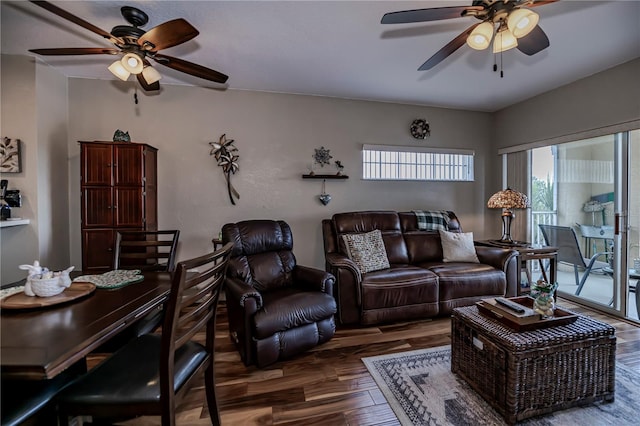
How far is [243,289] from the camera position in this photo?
7.27 ft

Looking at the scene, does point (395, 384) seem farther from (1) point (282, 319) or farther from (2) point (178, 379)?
(2) point (178, 379)

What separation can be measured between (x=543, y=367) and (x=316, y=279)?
5.45 feet

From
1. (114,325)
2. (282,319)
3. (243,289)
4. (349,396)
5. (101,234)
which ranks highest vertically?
(101,234)

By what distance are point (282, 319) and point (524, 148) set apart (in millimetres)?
4117

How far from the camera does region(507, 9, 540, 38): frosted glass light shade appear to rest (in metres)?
1.58

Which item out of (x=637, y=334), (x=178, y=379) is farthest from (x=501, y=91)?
(x=178, y=379)

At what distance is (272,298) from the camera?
7.86 ft

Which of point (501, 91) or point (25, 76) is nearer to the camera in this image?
point (25, 76)

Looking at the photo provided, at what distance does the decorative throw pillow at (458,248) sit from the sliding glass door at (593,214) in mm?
1282

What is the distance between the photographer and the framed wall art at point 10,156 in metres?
2.71

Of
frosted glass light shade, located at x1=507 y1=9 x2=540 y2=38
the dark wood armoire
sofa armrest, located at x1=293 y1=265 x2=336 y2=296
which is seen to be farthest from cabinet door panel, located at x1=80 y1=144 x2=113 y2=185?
frosted glass light shade, located at x1=507 y1=9 x2=540 y2=38

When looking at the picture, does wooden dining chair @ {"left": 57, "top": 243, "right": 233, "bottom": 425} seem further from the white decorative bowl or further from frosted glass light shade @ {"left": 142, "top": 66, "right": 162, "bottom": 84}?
frosted glass light shade @ {"left": 142, "top": 66, "right": 162, "bottom": 84}

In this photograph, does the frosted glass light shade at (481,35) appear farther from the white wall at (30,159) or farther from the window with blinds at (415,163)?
the white wall at (30,159)

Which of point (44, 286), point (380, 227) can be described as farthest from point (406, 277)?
point (44, 286)
